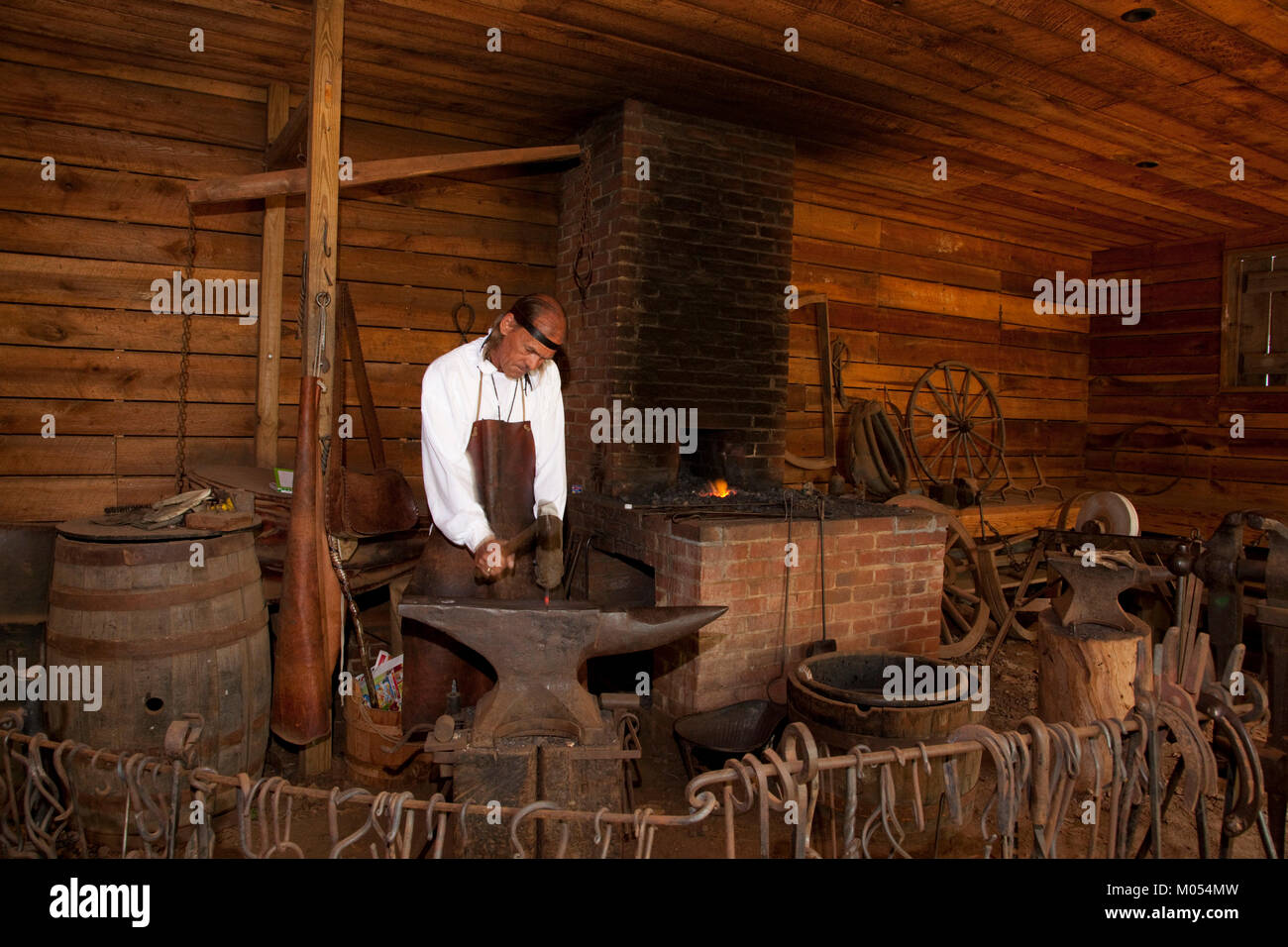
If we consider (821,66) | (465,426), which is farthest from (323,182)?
(821,66)

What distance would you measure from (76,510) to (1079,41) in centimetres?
525

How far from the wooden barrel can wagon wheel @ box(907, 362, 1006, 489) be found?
18.1 ft

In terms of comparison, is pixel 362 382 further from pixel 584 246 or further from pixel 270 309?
pixel 584 246

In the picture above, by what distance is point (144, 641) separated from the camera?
3.11 metres

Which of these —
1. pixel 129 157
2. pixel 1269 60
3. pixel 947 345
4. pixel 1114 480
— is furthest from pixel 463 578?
pixel 1114 480

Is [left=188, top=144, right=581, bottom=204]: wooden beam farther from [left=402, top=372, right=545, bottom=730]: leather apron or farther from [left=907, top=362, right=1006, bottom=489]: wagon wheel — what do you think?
[left=907, top=362, right=1006, bottom=489]: wagon wheel

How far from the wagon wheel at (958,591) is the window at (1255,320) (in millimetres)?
3772

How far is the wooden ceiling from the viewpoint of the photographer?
12.1 feet

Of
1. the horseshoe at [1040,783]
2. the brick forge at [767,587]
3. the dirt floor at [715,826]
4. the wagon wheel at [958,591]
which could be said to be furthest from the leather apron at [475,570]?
the wagon wheel at [958,591]

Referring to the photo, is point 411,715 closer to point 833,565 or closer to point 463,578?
point 463,578

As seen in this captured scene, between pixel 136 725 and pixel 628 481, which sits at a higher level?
pixel 628 481

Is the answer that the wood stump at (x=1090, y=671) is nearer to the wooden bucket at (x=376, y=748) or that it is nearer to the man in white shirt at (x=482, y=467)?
the man in white shirt at (x=482, y=467)

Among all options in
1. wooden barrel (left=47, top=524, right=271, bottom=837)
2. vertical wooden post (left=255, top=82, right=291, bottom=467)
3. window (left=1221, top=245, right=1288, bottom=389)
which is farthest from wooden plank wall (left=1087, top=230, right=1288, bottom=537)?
wooden barrel (left=47, top=524, right=271, bottom=837)

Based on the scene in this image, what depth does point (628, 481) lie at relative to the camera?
16.6 feet
